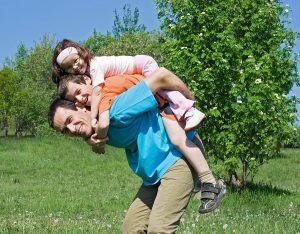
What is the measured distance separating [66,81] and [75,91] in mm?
160

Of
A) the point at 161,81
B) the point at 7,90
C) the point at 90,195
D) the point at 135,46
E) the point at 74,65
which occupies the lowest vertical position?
the point at 90,195

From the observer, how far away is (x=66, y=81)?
4.68m

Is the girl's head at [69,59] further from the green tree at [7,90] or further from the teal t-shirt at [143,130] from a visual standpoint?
the green tree at [7,90]

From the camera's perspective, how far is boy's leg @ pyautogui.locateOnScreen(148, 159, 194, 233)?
14.0ft

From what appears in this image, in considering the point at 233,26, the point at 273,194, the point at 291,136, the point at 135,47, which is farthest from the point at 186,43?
the point at 135,47

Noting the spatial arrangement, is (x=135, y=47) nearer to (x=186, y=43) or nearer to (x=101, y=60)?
(x=186, y=43)

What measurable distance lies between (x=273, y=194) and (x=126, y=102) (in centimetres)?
1141

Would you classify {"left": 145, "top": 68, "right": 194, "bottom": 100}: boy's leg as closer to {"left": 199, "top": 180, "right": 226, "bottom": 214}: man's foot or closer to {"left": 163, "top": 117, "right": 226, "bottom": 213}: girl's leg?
{"left": 163, "top": 117, "right": 226, "bottom": 213}: girl's leg

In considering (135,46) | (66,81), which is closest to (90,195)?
(66,81)

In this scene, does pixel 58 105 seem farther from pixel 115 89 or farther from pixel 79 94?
pixel 115 89

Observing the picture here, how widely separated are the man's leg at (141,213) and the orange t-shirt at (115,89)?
740 mm

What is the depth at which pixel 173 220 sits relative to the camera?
432 cm

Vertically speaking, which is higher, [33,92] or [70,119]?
[70,119]

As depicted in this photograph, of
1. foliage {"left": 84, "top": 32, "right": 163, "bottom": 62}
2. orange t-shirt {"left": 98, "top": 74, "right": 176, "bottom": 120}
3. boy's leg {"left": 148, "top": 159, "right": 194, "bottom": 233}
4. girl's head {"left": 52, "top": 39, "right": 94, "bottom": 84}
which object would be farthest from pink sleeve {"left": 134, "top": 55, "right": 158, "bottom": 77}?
foliage {"left": 84, "top": 32, "right": 163, "bottom": 62}
